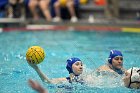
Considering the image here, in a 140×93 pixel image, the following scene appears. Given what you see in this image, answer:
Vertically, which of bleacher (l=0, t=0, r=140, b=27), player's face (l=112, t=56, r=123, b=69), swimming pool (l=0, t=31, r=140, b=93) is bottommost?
swimming pool (l=0, t=31, r=140, b=93)

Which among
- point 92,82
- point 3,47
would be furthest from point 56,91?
point 3,47

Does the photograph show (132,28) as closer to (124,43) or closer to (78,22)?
(78,22)

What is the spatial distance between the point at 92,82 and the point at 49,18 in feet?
27.8

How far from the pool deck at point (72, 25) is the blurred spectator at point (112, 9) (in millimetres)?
341

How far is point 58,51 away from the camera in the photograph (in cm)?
933

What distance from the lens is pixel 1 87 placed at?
589cm

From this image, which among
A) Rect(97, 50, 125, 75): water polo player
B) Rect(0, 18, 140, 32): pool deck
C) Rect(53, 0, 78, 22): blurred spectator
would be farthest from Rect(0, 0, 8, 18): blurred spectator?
Rect(97, 50, 125, 75): water polo player

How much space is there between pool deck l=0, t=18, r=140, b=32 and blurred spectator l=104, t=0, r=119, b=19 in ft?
1.12

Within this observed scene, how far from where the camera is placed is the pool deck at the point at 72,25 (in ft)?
43.5

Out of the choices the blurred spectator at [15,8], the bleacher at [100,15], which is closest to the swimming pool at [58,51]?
the bleacher at [100,15]

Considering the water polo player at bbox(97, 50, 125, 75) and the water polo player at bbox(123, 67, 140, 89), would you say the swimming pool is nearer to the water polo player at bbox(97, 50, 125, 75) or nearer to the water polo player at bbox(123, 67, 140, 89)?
the water polo player at bbox(123, 67, 140, 89)

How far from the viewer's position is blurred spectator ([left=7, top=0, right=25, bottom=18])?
14375 mm

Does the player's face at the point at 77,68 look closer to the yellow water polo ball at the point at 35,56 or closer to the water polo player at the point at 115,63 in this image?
the yellow water polo ball at the point at 35,56

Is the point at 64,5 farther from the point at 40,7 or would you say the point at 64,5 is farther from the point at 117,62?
the point at 117,62
